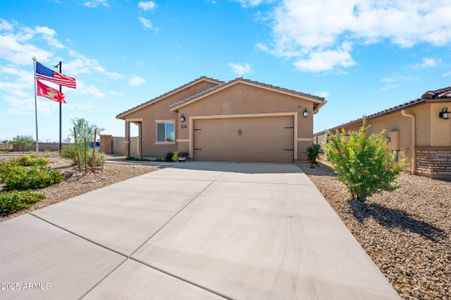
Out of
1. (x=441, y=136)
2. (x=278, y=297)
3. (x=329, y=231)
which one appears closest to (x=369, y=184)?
(x=329, y=231)

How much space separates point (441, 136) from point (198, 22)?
10163mm

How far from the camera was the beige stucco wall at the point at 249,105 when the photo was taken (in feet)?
32.1

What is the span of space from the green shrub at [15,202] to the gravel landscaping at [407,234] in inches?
240

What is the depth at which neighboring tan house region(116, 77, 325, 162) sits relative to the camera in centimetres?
981

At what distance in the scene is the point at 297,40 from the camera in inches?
340

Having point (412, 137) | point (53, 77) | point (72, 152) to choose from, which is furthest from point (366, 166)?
point (53, 77)

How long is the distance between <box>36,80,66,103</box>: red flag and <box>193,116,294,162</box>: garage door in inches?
480

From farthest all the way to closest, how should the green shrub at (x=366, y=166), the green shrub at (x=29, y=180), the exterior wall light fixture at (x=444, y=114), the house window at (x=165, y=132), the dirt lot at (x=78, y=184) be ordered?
the house window at (x=165, y=132) < the exterior wall light fixture at (x=444, y=114) < the green shrub at (x=29, y=180) < the dirt lot at (x=78, y=184) < the green shrub at (x=366, y=166)

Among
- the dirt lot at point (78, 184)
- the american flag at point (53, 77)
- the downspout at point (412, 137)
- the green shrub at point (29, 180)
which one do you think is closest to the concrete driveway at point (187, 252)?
the dirt lot at point (78, 184)

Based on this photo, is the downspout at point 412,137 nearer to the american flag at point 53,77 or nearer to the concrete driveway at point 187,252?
the concrete driveway at point 187,252

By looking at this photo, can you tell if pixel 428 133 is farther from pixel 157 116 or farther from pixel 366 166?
pixel 157 116

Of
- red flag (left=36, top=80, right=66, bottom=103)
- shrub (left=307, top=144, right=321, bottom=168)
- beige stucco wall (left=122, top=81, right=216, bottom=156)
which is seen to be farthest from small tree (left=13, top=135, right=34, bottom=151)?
shrub (left=307, top=144, right=321, bottom=168)

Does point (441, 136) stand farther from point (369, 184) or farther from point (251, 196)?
point (251, 196)

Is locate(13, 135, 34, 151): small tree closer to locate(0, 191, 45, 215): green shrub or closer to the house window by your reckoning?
the house window
